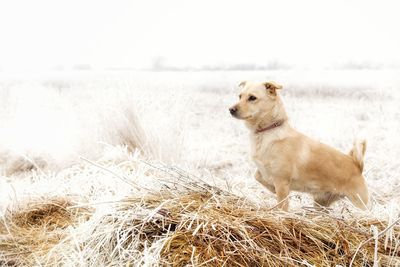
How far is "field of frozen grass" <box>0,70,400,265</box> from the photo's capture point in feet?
10.7

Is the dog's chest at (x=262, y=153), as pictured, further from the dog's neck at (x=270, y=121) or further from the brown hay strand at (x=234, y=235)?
the brown hay strand at (x=234, y=235)

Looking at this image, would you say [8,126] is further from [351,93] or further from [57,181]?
[351,93]

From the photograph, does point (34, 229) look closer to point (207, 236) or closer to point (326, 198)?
point (207, 236)

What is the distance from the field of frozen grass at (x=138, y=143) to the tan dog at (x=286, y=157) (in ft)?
0.43

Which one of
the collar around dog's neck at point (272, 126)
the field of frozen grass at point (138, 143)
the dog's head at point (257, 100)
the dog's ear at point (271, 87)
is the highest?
the dog's ear at point (271, 87)

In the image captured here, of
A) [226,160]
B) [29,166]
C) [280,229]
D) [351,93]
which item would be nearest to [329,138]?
[226,160]

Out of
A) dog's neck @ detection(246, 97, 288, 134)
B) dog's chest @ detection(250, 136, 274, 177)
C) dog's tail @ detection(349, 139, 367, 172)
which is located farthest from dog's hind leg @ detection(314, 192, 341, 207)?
dog's neck @ detection(246, 97, 288, 134)

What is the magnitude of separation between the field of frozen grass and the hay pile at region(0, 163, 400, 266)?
0.11 feet

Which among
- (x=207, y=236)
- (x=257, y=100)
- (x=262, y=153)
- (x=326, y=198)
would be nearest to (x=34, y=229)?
(x=207, y=236)

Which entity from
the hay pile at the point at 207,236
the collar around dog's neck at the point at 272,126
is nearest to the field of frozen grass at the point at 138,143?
the hay pile at the point at 207,236

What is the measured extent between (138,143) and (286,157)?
6.18 feet

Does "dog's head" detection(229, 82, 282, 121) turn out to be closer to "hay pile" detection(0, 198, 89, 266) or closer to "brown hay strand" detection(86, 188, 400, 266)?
"brown hay strand" detection(86, 188, 400, 266)

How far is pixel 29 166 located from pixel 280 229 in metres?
3.57

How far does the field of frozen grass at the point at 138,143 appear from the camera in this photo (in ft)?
10.7
